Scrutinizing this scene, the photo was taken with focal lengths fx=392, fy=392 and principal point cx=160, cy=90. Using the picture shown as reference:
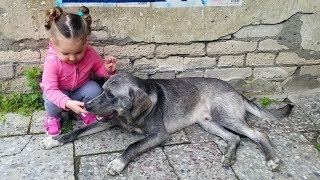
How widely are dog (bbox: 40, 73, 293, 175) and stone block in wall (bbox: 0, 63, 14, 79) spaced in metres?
1.11


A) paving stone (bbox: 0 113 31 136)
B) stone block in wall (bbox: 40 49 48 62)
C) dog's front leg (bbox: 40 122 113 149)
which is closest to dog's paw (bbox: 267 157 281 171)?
dog's front leg (bbox: 40 122 113 149)

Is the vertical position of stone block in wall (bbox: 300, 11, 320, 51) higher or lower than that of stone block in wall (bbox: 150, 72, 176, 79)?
higher

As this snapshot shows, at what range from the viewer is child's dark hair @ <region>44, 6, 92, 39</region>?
3.91 meters

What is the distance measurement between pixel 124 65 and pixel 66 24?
120 cm

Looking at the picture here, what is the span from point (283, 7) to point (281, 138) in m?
1.64

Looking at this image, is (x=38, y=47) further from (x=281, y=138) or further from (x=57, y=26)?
(x=281, y=138)

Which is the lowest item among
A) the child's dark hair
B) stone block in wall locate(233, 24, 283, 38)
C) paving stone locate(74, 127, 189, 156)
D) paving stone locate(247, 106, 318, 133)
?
paving stone locate(247, 106, 318, 133)

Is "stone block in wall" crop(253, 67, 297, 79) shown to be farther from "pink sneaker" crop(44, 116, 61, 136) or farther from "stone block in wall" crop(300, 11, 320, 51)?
"pink sneaker" crop(44, 116, 61, 136)

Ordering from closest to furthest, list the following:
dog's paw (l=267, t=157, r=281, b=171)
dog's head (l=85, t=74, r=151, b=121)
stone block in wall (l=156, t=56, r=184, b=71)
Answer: dog's head (l=85, t=74, r=151, b=121)
dog's paw (l=267, t=157, r=281, b=171)
stone block in wall (l=156, t=56, r=184, b=71)

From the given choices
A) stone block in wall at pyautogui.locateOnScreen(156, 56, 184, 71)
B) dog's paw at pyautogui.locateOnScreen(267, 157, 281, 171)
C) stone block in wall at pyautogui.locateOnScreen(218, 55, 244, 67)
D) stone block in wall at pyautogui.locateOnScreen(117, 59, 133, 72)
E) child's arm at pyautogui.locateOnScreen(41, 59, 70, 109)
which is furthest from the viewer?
stone block in wall at pyautogui.locateOnScreen(218, 55, 244, 67)

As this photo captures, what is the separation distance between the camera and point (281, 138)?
4555 millimetres

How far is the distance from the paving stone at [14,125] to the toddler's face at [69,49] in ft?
3.17

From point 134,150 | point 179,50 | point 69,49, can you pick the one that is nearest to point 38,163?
point 134,150

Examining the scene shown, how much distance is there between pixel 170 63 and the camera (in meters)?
5.07
